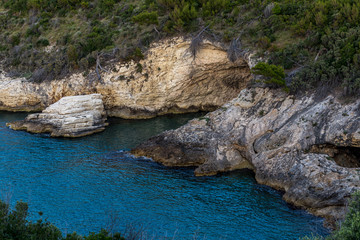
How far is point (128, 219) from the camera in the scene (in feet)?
55.8

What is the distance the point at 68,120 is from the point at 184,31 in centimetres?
1532

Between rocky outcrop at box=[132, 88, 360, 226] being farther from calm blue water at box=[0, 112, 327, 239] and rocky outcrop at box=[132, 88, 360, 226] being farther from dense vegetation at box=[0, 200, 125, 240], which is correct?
dense vegetation at box=[0, 200, 125, 240]

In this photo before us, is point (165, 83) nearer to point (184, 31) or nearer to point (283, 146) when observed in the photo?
point (184, 31)

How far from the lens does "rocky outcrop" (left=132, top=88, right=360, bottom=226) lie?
17.6 m

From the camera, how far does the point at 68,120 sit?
106 ft

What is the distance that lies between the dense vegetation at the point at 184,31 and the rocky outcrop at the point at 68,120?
673 cm

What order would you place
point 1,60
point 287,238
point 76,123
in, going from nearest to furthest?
point 287,238, point 76,123, point 1,60

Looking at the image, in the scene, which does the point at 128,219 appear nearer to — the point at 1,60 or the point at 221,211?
the point at 221,211

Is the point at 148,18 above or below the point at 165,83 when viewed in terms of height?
above

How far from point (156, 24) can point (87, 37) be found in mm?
9641

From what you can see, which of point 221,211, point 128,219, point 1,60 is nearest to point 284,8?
point 221,211

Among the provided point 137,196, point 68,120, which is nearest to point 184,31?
point 68,120

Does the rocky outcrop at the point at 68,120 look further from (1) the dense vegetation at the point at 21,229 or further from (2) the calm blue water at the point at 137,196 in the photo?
(1) the dense vegetation at the point at 21,229

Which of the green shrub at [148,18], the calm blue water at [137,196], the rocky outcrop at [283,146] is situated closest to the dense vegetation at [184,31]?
the green shrub at [148,18]
